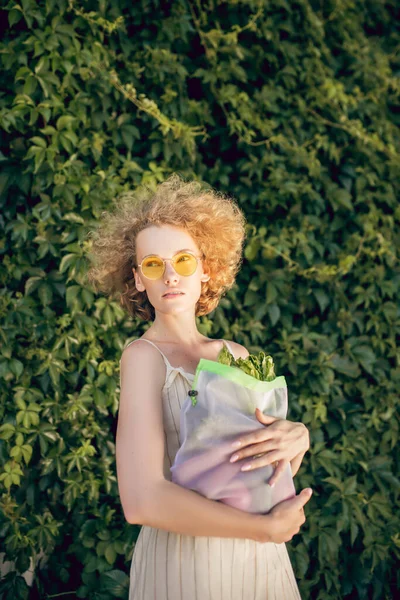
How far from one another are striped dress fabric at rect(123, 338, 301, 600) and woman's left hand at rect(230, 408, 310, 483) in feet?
0.72

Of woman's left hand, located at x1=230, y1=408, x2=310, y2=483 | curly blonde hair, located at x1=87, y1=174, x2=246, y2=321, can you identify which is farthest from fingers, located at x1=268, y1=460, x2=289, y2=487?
curly blonde hair, located at x1=87, y1=174, x2=246, y2=321

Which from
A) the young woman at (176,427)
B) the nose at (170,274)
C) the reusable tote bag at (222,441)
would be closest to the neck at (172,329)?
the young woman at (176,427)

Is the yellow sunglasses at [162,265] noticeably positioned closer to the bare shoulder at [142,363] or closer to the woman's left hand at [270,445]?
the bare shoulder at [142,363]

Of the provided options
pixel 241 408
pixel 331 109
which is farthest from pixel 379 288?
pixel 241 408

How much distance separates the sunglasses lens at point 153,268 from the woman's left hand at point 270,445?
0.41 metres

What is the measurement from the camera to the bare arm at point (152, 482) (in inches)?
50.3

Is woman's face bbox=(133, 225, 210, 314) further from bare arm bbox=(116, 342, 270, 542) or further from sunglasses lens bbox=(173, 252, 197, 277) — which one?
bare arm bbox=(116, 342, 270, 542)

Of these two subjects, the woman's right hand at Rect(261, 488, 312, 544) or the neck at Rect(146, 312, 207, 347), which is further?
the neck at Rect(146, 312, 207, 347)

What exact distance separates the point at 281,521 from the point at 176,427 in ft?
1.06

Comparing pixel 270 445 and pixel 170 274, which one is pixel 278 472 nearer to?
pixel 270 445

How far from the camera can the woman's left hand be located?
1296 millimetres

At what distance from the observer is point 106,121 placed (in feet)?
8.66

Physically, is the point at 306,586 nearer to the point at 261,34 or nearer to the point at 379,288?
the point at 379,288

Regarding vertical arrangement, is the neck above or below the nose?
below
